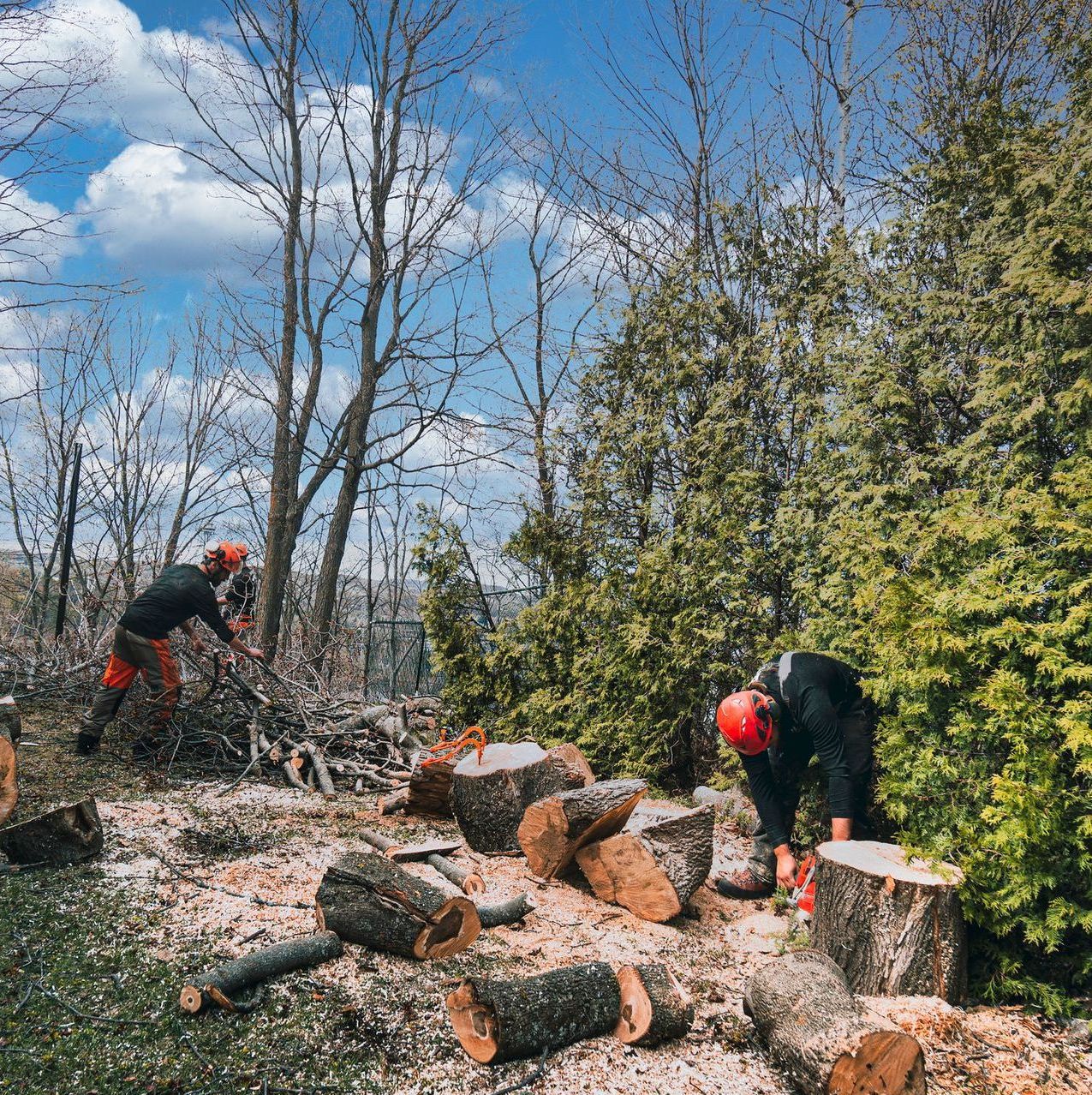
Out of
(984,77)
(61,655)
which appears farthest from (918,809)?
(61,655)

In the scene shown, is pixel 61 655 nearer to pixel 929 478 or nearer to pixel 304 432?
pixel 304 432

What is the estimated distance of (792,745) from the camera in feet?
15.1

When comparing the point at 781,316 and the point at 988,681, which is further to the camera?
the point at 781,316

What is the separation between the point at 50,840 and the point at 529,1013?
283cm

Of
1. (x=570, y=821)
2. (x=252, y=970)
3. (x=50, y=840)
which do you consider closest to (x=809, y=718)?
(x=570, y=821)

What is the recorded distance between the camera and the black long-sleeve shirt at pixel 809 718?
4.10 metres

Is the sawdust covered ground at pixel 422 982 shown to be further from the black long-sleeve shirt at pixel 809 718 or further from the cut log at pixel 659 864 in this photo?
the black long-sleeve shirt at pixel 809 718

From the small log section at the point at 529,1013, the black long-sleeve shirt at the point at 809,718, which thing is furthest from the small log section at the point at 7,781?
the black long-sleeve shirt at the point at 809,718

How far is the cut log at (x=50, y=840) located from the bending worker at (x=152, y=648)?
7.85 ft

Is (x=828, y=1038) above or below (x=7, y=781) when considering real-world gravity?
below

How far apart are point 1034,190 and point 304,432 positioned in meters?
10.7

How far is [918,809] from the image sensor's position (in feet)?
12.0

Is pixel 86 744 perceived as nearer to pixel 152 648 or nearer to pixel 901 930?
pixel 152 648

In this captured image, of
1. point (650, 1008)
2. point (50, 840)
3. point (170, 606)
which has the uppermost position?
point (170, 606)
